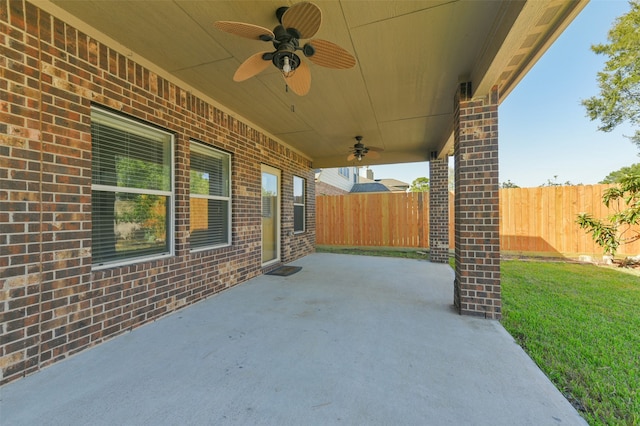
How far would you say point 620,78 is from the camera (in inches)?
260

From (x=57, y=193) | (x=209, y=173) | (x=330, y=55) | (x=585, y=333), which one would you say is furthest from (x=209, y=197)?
A: (x=585, y=333)

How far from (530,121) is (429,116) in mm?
8708

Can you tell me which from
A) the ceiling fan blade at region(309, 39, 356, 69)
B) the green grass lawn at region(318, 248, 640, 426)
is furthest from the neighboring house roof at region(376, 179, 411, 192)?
the ceiling fan blade at region(309, 39, 356, 69)

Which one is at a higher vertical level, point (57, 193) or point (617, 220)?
point (57, 193)

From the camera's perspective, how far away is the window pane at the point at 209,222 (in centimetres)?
349

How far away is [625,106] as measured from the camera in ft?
22.6

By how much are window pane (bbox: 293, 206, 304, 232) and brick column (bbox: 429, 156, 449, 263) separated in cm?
348

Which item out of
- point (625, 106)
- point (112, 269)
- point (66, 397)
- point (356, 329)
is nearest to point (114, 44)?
point (112, 269)

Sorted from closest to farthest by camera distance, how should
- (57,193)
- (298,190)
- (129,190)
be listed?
(57,193) < (129,190) < (298,190)

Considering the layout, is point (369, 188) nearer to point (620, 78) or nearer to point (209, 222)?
point (620, 78)

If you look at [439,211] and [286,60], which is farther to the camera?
[439,211]

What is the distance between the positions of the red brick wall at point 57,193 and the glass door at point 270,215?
235cm

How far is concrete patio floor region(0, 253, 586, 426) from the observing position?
145cm

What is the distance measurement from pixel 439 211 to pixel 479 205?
366 cm
